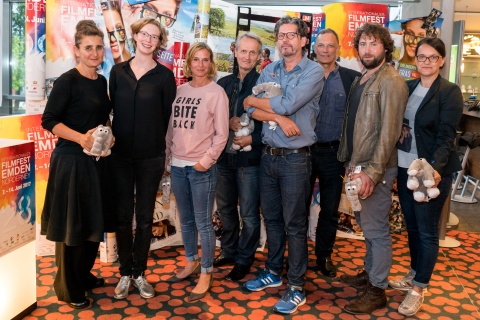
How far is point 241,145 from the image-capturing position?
9.19 ft

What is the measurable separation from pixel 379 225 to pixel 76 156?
1759 millimetres

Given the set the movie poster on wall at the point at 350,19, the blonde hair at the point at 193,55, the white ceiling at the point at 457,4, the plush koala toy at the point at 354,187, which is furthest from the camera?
the white ceiling at the point at 457,4

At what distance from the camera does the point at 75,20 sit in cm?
327

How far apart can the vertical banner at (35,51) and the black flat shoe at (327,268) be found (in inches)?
94.0

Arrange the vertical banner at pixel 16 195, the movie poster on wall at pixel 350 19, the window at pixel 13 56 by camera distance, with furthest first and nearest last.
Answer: the window at pixel 13 56 < the movie poster on wall at pixel 350 19 < the vertical banner at pixel 16 195


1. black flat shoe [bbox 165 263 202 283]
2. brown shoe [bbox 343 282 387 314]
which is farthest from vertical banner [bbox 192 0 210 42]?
brown shoe [bbox 343 282 387 314]

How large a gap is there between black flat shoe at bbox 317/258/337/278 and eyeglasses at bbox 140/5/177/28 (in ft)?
6.94

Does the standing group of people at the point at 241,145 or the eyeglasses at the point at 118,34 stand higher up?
the eyeglasses at the point at 118,34

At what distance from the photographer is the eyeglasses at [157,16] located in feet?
11.0

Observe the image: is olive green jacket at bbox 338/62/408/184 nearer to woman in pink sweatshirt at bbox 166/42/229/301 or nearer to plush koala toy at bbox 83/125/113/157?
woman in pink sweatshirt at bbox 166/42/229/301

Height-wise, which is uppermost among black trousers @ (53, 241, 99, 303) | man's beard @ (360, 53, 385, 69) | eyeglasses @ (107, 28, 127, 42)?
eyeglasses @ (107, 28, 127, 42)

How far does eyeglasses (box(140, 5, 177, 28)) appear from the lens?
336cm

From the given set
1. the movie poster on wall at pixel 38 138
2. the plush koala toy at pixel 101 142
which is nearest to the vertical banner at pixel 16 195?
the plush koala toy at pixel 101 142

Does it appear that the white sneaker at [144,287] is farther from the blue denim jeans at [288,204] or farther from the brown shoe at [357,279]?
the brown shoe at [357,279]
